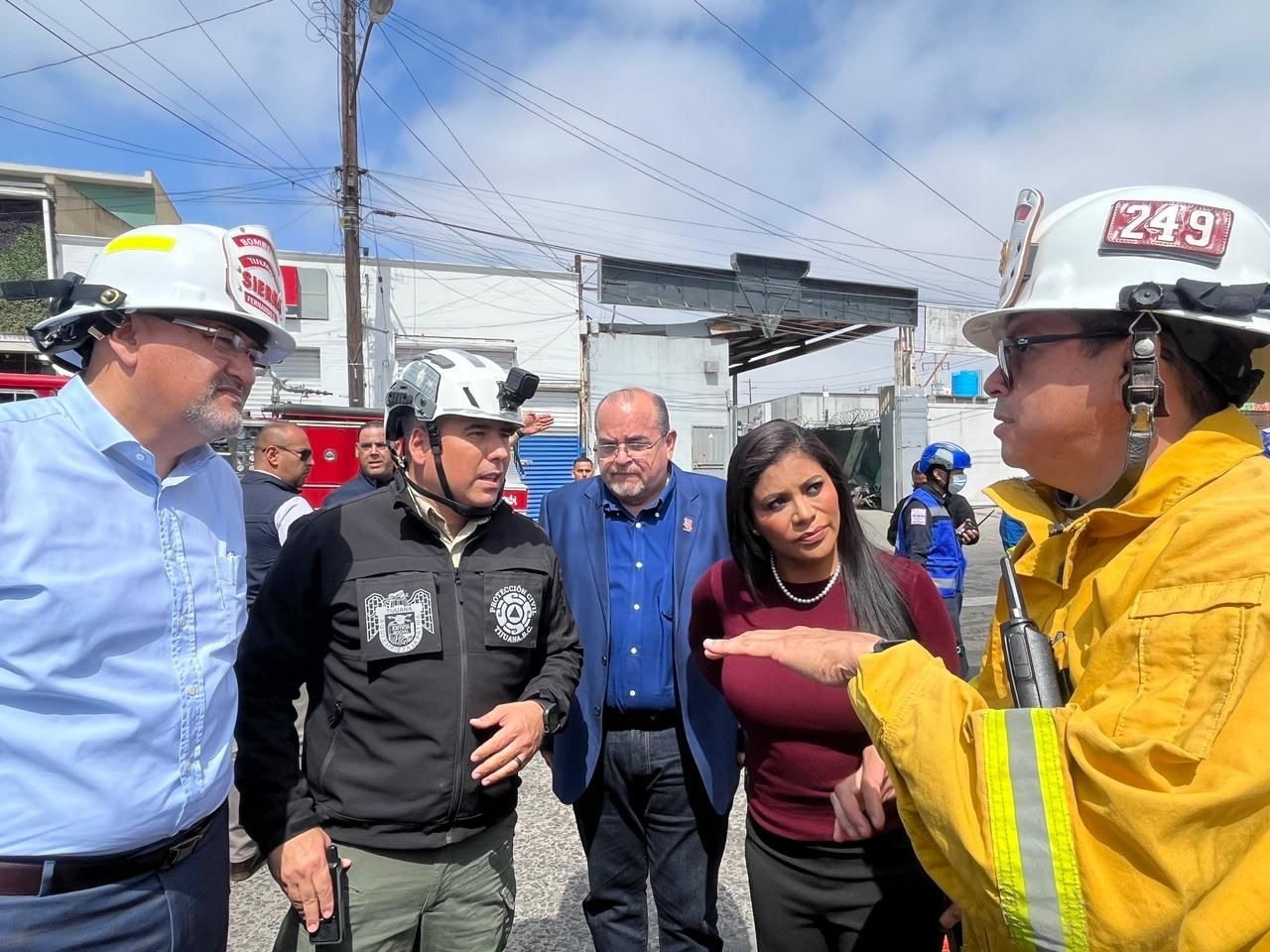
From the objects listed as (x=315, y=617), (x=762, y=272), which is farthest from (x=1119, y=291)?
(x=762, y=272)

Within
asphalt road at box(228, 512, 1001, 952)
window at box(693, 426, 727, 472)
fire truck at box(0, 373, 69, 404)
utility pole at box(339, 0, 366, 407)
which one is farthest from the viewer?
window at box(693, 426, 727, 472)

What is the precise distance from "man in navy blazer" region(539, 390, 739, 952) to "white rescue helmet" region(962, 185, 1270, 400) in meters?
1.69

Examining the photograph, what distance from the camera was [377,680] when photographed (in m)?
1.95

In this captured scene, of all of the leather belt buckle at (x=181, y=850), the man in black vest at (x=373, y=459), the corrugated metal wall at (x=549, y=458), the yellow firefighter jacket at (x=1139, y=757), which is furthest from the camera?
the corrugated metal wall at (x=549, y=458)

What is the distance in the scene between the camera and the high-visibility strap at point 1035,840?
0.87 m

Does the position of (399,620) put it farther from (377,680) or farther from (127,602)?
(127,602)

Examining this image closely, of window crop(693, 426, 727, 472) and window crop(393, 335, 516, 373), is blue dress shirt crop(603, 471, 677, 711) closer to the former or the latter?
window crop(393, 335, 516, 373)

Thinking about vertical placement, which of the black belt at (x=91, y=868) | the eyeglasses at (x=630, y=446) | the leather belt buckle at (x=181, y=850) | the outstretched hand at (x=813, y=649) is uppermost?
the eyeglasses at (x=630, y=446)

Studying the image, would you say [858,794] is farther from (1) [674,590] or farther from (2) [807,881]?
(1) [674,590]

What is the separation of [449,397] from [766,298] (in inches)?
763

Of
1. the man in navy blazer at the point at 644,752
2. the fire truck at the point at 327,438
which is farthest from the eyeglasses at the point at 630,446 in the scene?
the fire truck at the point at 327,438

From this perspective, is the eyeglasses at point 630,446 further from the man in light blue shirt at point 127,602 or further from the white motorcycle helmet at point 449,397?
the man in light blue shirt at point 127,602

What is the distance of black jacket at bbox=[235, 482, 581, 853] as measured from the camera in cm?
190

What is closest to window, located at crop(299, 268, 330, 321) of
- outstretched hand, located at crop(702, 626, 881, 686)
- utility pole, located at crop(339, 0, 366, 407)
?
utility pole, located at crop(339, 0, 366, 407)
